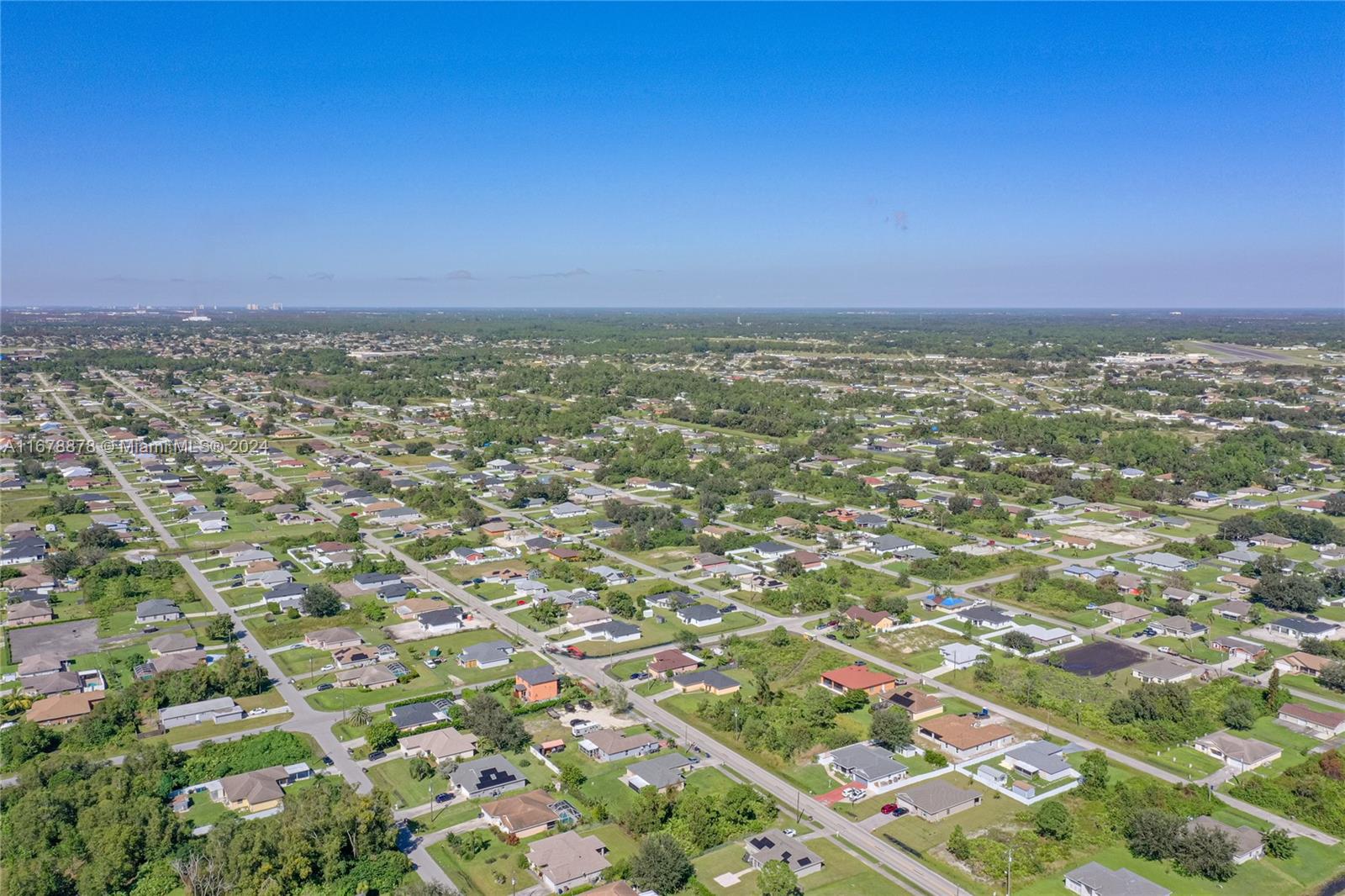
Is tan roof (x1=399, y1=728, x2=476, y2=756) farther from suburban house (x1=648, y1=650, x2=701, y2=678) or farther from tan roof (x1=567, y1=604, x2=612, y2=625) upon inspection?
tan roof (x1=567, y1=604, x2=612, y2=625)

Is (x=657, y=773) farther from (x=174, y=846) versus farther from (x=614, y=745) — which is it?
(x=174, y=846)

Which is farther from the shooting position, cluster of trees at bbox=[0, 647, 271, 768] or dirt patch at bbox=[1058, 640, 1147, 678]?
dirt patch at bbox=[1058, 640, 1147, 678]

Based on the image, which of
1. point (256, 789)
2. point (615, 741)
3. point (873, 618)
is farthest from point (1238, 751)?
point (256, 789)

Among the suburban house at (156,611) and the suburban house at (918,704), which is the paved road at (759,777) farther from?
the suburban house at (156,611)

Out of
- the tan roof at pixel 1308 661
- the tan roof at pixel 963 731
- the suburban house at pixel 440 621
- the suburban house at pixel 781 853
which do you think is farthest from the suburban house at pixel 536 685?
the tan roof at pixel 1308 661

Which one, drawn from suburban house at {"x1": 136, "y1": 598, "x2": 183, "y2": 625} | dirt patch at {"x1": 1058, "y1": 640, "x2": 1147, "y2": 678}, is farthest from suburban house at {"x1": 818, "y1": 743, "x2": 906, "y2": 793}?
suburban house at {"x1": 136, "y1": 598, "x2": 183, "y2": 625}

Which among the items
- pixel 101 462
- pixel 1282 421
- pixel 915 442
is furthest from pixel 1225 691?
pixel 101 462
